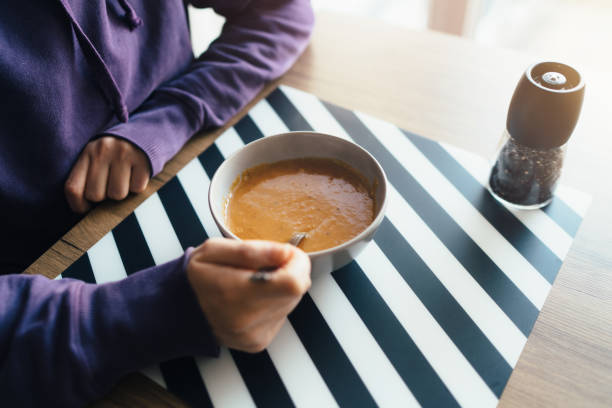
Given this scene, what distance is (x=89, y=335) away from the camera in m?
0.65

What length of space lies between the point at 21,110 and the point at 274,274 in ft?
2.20

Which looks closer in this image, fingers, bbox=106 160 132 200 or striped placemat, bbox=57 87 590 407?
striped placemat, bbox=57 87 590 407

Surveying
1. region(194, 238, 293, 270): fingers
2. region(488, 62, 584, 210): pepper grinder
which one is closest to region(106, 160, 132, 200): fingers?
region(194, 238, 293, 270): fingers

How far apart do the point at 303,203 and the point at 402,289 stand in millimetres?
223

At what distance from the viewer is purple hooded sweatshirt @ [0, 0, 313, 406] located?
2.10 feet

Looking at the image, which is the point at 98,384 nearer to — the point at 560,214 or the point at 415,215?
the point at 415,215

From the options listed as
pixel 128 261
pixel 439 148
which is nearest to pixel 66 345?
pixel 128 261

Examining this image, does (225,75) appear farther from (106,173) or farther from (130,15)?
(106,173)

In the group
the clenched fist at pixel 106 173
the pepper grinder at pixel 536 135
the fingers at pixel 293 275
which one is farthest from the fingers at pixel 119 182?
the pepper grinder at pixel 536 135

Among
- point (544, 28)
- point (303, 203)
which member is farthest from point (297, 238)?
point (544, 28)

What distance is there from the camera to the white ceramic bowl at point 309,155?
0.69 metres

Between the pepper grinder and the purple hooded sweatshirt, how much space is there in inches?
23.8

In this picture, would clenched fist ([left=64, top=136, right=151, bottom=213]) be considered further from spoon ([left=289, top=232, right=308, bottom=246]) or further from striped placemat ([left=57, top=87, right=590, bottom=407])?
spoon ([left=289, top=232, right=308, bottom=246])

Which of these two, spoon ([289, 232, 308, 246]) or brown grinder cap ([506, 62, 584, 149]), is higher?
Result: brown grinder cap ([506, 62, 584, 149])
